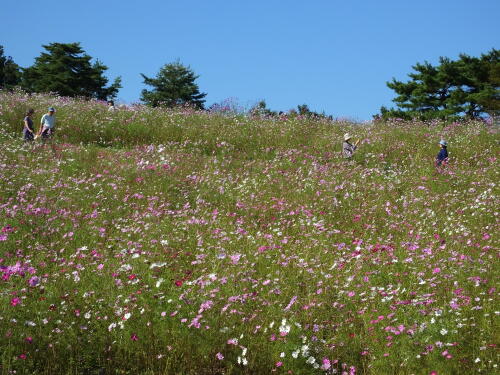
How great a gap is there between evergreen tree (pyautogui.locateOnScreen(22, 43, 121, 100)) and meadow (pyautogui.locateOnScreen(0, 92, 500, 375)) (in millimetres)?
34178

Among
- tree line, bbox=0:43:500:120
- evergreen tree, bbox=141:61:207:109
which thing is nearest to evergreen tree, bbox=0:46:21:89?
tree line, bbox=0:43:500:120

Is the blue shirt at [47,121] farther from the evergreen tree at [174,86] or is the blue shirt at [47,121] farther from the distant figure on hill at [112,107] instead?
the evergreen tree at [174,86]

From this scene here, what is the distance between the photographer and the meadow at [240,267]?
4.25m

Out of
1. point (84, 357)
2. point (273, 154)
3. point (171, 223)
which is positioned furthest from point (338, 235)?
point (273, 154)

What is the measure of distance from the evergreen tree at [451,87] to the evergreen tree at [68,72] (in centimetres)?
2676

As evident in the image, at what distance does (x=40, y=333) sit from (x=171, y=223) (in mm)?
3133

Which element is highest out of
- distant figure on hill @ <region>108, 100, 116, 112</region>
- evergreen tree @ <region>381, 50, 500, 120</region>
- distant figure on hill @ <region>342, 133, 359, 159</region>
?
evergreen tree @ <region>381, 50, 500, 120</region>

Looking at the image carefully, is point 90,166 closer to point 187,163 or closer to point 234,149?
point 187,163

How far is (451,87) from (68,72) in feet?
107

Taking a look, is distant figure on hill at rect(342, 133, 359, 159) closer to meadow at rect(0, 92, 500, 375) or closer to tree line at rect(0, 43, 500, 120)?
meadow at rect(0, 92, 500, 375)

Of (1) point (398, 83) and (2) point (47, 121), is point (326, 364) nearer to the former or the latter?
(2) point (47, 121)

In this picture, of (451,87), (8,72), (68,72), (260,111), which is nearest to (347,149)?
(260,111)

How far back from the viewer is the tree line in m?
35.8

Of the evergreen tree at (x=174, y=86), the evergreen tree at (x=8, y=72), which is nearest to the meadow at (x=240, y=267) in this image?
the evergreen tree at (x=174, y=86)
